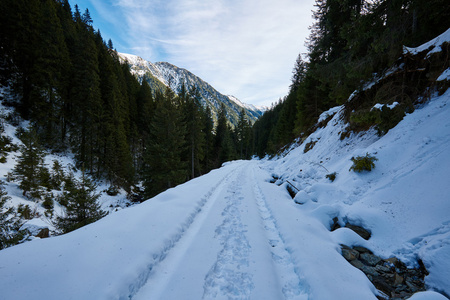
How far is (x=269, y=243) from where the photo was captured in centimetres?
389

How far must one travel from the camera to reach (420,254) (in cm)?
278

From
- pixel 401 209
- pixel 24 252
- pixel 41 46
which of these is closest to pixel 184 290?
pixel 24 252

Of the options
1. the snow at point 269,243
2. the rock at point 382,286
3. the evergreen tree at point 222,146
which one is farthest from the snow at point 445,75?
the evergreen tree at point 222,146

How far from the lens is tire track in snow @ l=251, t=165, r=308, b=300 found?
8.60ft

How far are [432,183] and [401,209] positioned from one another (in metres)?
0.86

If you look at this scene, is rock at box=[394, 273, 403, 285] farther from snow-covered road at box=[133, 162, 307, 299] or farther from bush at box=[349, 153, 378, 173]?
bush at box=[349, 153, 378, 173]

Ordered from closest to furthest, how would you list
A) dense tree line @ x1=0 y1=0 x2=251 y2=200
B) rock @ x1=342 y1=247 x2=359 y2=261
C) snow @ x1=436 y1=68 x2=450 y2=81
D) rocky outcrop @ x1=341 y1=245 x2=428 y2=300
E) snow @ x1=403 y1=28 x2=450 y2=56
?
rocky outcrop @ x1=341 y1=245 x2=428 y2=300 < rock @ x1=342 y1=247 x2=359 y2=261 < snow @ x1=436 y1=68 x2=450 y2=81 < snow @ x1=403 y1=28 x2=450 y2=56 < dense tree line @ x1=0 y1=0 x2=251 y2=200

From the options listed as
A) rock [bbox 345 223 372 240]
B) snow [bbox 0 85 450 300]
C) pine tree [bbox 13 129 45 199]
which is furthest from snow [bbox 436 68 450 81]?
pine tree [bbox 13 129 45 199]

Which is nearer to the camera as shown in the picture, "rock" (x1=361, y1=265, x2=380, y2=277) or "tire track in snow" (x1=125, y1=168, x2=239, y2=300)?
"tire track in snow" (x1=125, y1=168, x2=239, y2=300)

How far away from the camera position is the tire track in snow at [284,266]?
2621 millimetres

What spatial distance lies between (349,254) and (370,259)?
34 cm

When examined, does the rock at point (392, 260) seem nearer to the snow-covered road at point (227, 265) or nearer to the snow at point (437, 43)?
the snow-covered road at point (227, 265)

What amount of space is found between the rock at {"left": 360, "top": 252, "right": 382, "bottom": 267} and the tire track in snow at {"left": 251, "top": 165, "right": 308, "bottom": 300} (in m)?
1.42

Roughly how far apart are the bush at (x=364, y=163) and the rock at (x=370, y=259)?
310cm
